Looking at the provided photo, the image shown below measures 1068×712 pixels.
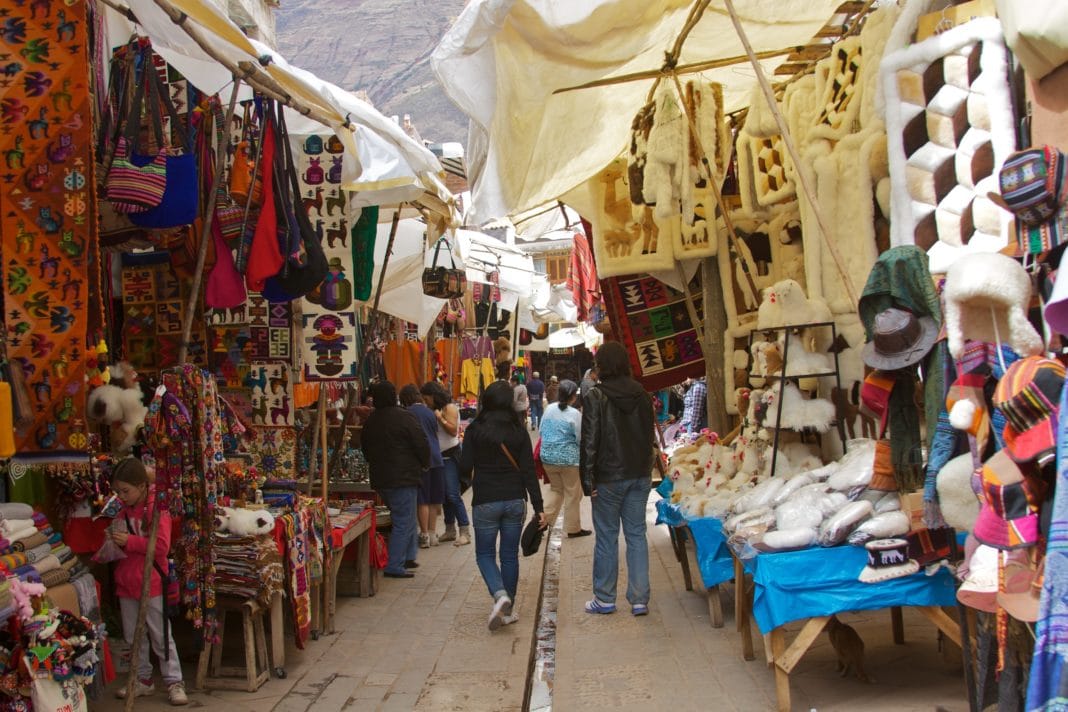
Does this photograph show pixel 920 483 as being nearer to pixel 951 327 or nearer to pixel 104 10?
pixel 951 327

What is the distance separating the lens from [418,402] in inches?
397

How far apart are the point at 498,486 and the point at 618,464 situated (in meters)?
0.91

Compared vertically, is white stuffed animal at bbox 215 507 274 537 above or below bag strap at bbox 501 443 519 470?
below

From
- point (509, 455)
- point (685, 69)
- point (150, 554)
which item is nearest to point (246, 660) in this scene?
point (150, 554)

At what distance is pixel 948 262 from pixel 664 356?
5.33m

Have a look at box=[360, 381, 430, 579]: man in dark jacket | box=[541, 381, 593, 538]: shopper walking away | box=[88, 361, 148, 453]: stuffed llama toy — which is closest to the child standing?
box=[88, 361, 148, 453]: stuffed llama toy

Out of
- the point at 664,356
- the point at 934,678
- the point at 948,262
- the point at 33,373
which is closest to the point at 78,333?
the point at 33,373

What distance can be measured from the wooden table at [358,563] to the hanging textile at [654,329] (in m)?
3.17

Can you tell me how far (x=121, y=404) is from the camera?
232 inches

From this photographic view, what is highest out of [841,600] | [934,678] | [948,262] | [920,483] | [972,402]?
[948,262]

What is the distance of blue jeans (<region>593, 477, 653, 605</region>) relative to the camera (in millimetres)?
7055

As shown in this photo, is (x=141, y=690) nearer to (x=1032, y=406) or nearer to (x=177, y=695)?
(x=177, y=695)

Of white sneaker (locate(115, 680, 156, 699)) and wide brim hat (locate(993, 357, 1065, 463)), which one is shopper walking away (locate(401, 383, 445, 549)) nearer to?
white sneaker (locate(115, 680, 156, 699))

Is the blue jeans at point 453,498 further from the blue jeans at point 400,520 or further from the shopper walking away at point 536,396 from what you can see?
the shopper walking away at point 536,396
